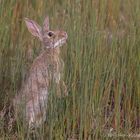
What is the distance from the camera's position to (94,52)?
5.01 m

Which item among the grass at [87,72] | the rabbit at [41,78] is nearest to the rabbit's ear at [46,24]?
the rabbit at [41,78]

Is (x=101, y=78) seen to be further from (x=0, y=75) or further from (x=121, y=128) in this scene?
(x=0, y=75)

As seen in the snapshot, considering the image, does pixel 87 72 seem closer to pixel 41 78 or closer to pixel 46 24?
pixel 41 78

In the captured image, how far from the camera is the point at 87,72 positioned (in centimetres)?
480

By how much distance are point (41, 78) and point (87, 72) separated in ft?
1.65

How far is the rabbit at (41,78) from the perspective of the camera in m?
4.89

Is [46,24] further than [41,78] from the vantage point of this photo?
Yes

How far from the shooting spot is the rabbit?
4887 millimetres

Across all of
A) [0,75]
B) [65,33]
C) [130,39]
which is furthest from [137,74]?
[0,75]

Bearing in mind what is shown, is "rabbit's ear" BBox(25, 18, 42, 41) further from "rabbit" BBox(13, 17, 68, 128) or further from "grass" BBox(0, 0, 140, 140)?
"grass" BBox(0, 0, 140, 140)

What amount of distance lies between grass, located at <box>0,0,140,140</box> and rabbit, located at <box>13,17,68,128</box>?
2.8 inches

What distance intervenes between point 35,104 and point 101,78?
1.58 ft

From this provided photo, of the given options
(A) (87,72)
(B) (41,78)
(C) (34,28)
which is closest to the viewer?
(A) (87,72)

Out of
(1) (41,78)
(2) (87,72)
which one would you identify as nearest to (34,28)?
(1) (41,78)
